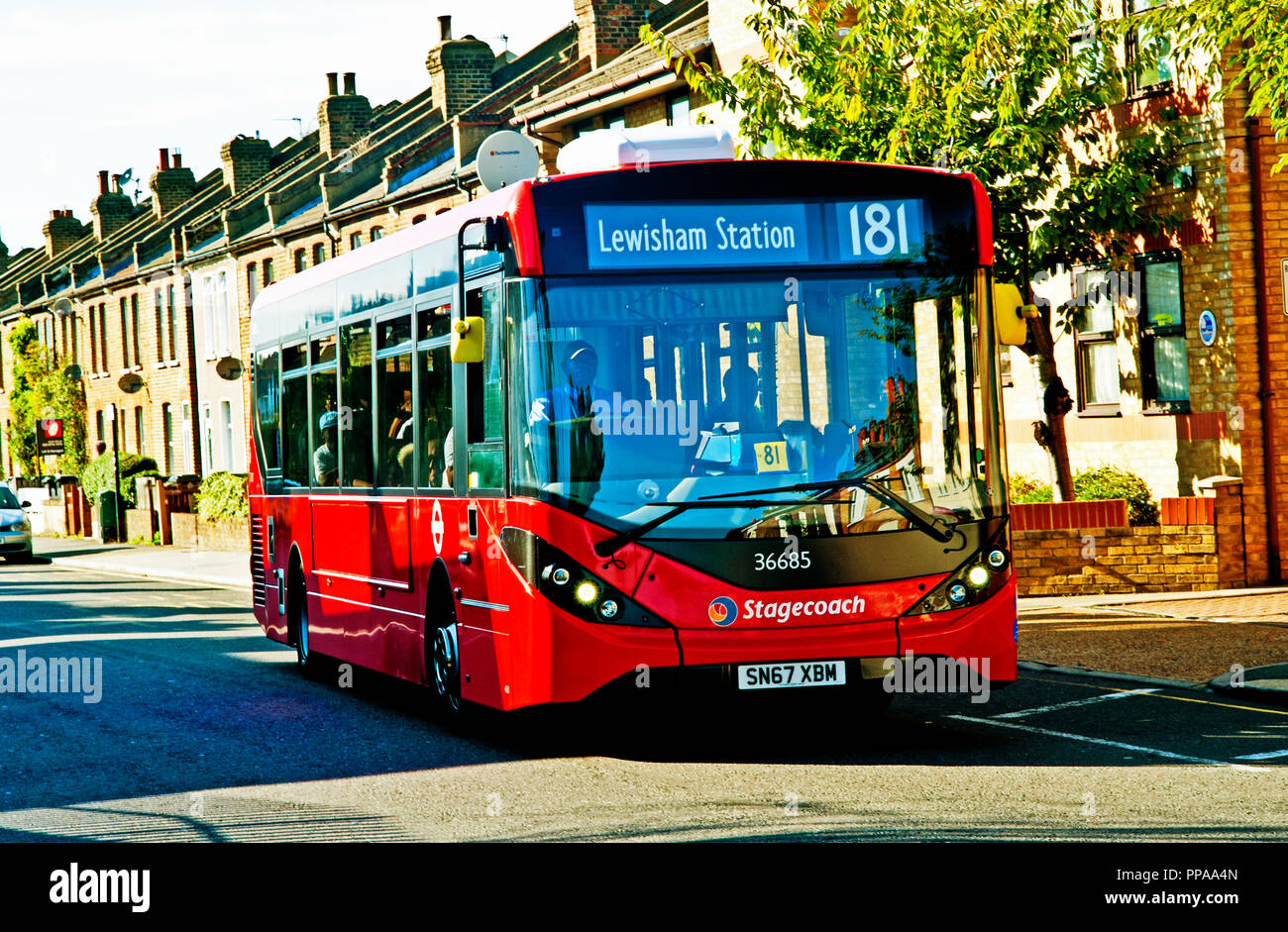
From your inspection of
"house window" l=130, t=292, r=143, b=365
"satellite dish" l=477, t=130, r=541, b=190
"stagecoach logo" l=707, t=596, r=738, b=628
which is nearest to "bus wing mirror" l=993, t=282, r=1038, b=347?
"stagecoach logo" l=707, t=596, r=738, b=628

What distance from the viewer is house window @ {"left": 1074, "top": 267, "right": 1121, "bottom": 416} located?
1973cm

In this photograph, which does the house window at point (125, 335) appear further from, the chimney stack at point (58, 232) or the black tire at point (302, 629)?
the black tire at point (302, 629)

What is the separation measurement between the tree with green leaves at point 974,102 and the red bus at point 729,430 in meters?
7.66

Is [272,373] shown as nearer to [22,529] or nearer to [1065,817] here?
[1065,817]

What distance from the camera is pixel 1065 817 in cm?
737

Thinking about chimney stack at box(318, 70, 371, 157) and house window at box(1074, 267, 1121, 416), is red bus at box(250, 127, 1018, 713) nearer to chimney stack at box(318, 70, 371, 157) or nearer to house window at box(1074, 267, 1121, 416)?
house window at box(1074, 267, 1121, 416)

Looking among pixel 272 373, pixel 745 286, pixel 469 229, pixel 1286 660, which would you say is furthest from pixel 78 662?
pixel 1286 660

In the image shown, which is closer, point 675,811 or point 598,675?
point 675,811

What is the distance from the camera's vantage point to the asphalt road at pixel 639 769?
7504 millimetres

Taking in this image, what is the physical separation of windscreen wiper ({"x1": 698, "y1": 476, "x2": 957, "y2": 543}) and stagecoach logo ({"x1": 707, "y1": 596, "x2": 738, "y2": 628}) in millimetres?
540

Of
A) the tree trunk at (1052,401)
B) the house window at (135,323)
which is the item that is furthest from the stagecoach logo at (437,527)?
the house window at (135,323)

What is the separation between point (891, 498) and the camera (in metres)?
9.15
